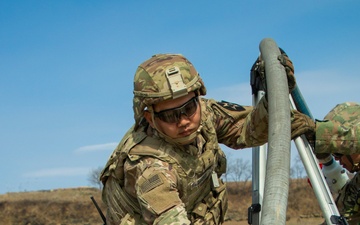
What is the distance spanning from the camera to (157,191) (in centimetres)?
324

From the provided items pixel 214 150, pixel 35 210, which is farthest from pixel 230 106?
pixel 35 210

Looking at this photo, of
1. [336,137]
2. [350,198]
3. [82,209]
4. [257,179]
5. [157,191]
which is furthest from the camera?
[82,209]

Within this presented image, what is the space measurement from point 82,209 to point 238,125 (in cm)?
2112

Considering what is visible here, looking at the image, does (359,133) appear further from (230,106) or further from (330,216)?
(230,106)

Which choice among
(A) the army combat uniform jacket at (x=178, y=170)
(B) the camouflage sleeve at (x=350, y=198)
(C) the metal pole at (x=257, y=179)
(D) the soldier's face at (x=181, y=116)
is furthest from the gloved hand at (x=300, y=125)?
(B) the camouflage sleeve at (x=350, y=198)

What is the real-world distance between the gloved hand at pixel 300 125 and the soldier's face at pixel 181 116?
0.65m

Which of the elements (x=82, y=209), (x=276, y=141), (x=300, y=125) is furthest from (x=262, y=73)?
(x=82, y=209)

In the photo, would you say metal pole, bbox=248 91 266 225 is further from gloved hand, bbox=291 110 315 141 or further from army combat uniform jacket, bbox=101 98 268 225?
gloved hand, bbox=291 110 315 141

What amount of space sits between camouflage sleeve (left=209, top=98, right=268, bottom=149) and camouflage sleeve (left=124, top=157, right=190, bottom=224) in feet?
2.42

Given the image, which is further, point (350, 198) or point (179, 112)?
point (350, 198)

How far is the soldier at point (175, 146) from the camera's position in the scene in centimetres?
334

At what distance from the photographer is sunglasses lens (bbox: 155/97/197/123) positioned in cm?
340

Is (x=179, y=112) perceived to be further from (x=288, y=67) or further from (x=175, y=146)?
(x=288, y=67)

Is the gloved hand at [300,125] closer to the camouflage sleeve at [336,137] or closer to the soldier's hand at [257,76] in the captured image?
the camouflage sleeve at [336,137]
